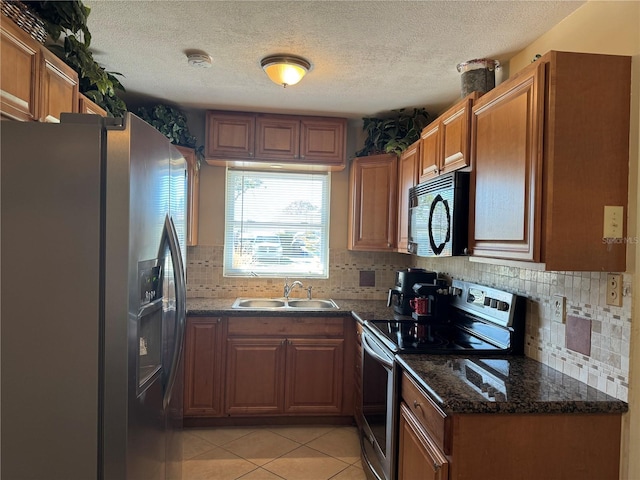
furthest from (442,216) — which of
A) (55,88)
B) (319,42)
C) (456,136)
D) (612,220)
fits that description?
(55,88)

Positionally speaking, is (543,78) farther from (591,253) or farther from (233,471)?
(233,471)

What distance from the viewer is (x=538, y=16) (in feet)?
5.77

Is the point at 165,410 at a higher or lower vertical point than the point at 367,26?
lower

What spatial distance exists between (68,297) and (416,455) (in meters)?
1.41

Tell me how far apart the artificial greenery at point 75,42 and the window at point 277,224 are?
54.0 inches

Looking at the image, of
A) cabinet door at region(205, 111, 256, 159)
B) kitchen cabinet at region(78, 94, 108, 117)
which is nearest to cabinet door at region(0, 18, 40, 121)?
kitchen cabinet at region(78, 94, 108, 117)

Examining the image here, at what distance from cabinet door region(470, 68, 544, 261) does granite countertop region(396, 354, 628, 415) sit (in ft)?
1.60

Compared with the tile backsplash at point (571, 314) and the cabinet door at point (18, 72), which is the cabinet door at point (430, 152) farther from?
the cabinet door at point (18, 72)

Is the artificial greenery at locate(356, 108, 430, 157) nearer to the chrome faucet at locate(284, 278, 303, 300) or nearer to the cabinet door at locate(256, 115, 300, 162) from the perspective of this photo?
the cabinet door at locate(256, 115, 300, 162)

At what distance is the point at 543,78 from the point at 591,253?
640mm

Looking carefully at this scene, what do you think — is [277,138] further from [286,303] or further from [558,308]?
[558,308]

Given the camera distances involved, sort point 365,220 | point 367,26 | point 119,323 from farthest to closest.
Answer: point 365,220, point 367,26, point 119,323

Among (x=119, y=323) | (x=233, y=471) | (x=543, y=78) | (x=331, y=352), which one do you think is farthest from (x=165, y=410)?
(x=543, y=78)

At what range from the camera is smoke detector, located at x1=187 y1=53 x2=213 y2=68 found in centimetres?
223
